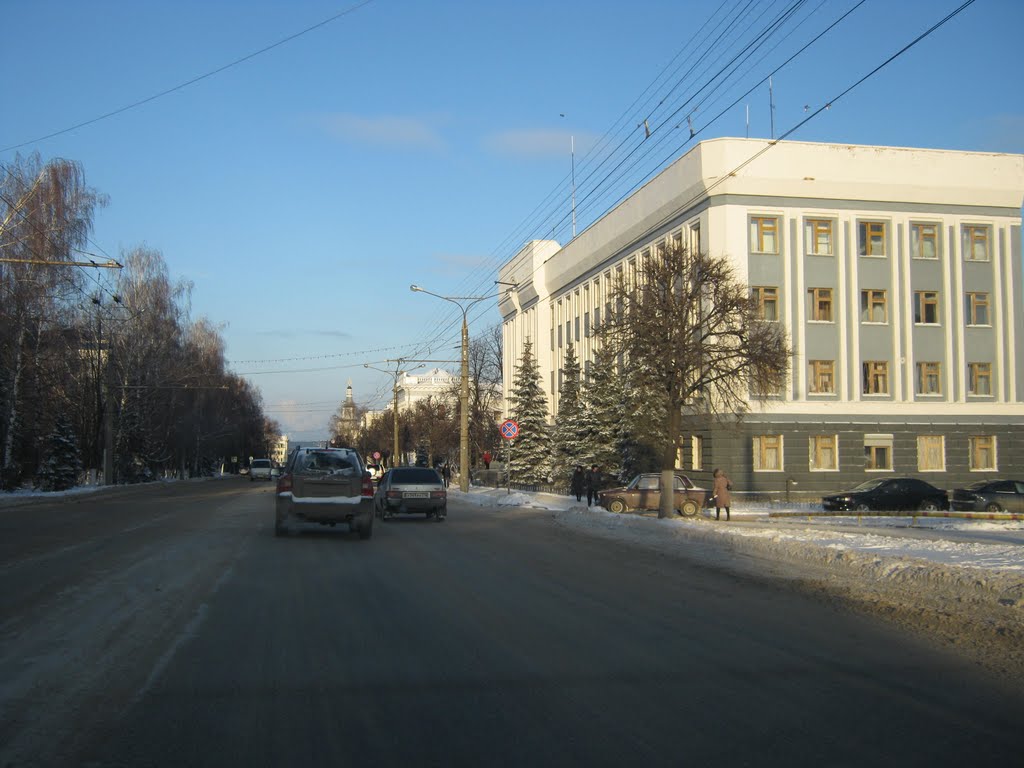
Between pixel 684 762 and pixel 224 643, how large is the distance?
193 inches

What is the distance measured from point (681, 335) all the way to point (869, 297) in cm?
1883

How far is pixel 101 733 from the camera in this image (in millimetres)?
5652

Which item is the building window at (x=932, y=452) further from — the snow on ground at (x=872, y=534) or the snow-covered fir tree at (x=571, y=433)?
the snow-covered fir tree at (x=571, y=433)

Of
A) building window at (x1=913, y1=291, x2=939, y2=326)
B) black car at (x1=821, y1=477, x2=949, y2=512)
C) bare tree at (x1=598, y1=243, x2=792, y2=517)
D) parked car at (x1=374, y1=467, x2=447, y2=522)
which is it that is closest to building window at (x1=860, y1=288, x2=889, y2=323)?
building window at (x1=913, y1=291, x2=939, y2=326)

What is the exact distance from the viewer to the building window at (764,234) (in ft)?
135

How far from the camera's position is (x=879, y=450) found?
1654 inches

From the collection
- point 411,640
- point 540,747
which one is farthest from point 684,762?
point 411,640

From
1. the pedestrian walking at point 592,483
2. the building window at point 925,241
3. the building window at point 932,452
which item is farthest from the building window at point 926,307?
the pedestrian walking at point 592,483

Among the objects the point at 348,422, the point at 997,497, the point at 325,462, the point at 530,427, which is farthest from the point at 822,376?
the point at 348,422

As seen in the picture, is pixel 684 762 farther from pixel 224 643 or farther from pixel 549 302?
pixel 549 302

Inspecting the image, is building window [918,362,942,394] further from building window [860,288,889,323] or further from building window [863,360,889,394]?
building window [860,288,889,323]

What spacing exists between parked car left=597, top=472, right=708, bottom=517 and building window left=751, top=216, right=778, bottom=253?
14.5 m

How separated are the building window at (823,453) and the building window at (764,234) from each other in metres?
8.92

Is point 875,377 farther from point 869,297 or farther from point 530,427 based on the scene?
point 530,427
